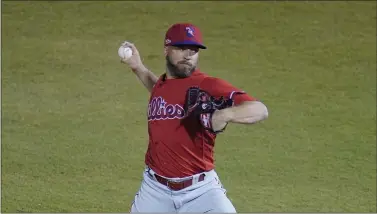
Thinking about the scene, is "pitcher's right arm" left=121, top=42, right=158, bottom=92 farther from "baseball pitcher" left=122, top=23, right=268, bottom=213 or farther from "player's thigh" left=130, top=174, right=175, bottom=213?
"player's thigh" left=130, top=174, right=175, bottom=213

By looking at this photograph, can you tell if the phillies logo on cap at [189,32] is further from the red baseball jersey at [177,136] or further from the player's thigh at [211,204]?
the player's thigh at [211,204]

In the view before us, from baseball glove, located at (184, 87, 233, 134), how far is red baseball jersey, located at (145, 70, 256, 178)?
12cm

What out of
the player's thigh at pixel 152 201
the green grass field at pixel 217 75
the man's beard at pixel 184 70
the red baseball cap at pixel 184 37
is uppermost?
the red baseball cap at pixel 184 37

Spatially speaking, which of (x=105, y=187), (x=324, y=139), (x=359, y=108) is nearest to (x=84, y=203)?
(x=105, y=187)

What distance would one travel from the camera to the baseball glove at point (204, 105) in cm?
525

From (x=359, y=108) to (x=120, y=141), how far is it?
9.55 feet

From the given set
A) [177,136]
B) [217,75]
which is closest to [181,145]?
[177,136]

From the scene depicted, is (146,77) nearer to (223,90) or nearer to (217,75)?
(223,90)

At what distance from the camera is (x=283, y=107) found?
10.2m

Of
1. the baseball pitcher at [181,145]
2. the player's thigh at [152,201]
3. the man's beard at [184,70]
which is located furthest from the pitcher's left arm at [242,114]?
the player's thigh at [152,201]

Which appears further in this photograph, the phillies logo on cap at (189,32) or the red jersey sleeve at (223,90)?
the phillies logo on cap at (189,32)

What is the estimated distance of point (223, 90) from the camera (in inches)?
213

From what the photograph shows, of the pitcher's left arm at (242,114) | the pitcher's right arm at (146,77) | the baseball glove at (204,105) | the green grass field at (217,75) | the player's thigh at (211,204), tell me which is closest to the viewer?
the pitcher's left arm at (242,114)

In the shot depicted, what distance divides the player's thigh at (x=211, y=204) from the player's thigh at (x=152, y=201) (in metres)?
0.12
